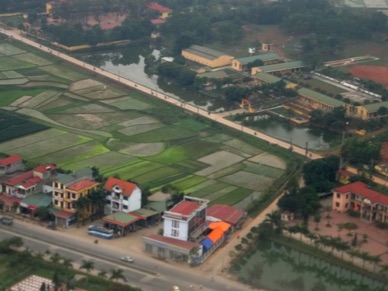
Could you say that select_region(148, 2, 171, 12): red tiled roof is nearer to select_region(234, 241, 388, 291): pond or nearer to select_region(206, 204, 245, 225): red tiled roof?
select_region(206, 204, 245, 225): red tiled roof

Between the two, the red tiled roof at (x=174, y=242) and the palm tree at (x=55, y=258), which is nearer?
the palm tree at (x=55, y=258)

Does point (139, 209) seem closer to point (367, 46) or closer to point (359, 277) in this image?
point (359, 277)

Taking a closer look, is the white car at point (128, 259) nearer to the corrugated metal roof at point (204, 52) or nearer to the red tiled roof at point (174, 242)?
the red tiled roof at point (174, 242)

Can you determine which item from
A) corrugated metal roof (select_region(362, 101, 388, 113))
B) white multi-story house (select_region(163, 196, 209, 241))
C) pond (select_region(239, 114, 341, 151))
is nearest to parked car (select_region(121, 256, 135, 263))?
white multi-story house (select_region(163, 196, 209, 241))

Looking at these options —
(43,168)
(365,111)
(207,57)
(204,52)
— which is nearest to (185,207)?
(43,168)

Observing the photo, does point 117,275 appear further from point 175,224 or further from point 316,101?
point 316,101

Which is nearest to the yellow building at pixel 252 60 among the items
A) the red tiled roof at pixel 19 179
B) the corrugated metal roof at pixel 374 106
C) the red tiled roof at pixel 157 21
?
the corrugated metal roof at pixel 374 106
